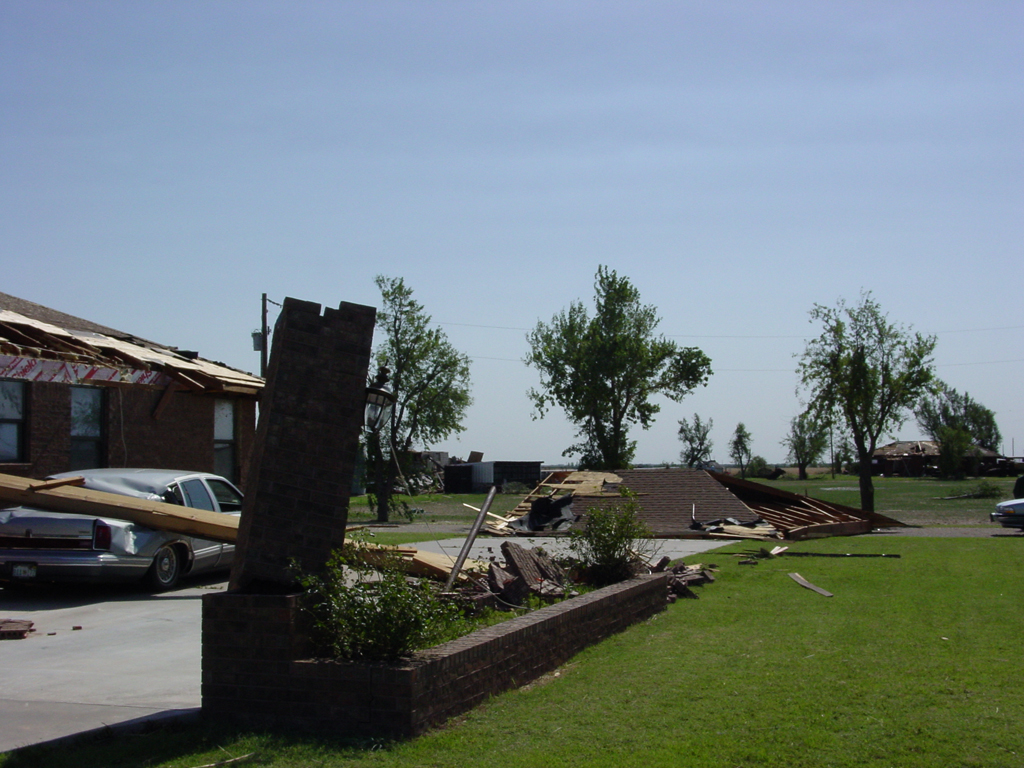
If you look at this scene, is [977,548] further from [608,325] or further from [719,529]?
[608,325]

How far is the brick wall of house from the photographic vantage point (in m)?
15.1

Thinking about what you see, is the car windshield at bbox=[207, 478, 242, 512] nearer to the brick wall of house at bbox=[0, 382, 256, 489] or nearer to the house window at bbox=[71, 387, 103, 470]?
the brick wall of house at bbox=[0, 382, 256, 489]

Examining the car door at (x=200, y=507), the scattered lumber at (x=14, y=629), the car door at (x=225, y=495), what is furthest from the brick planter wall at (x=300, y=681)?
the car door at (x=225, y=495)

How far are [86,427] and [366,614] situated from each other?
1284cm

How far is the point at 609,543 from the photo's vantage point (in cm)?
1020

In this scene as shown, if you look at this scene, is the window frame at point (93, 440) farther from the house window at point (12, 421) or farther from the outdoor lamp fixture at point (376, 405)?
Result: the outdoor lamp fixture at point (376, 405)

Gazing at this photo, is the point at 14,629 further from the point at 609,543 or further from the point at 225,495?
the point at 609,543

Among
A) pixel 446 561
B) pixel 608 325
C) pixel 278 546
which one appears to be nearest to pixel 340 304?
pixel 278 546

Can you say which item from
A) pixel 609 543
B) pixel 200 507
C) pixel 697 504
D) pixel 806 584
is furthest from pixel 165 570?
pixel 697 504

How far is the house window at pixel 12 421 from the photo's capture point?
14.7 metres

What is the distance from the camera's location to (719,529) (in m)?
23.4

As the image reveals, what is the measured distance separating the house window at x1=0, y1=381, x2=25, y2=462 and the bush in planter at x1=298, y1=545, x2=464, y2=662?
11.4 metres

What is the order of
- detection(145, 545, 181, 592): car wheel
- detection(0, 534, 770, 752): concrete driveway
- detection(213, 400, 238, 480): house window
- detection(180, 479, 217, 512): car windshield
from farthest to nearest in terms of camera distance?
detection(213, 400, 238, 480): house window, detection(180, 479, 217, 512): car windshield, detection(145, 545, 181, 592): car wheel, detection(0, 534, 770, 752): concrete driveway

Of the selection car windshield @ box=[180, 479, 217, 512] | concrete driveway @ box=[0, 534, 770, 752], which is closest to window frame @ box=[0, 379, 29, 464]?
car windshield @ box=[180, 479, 217, 512]
